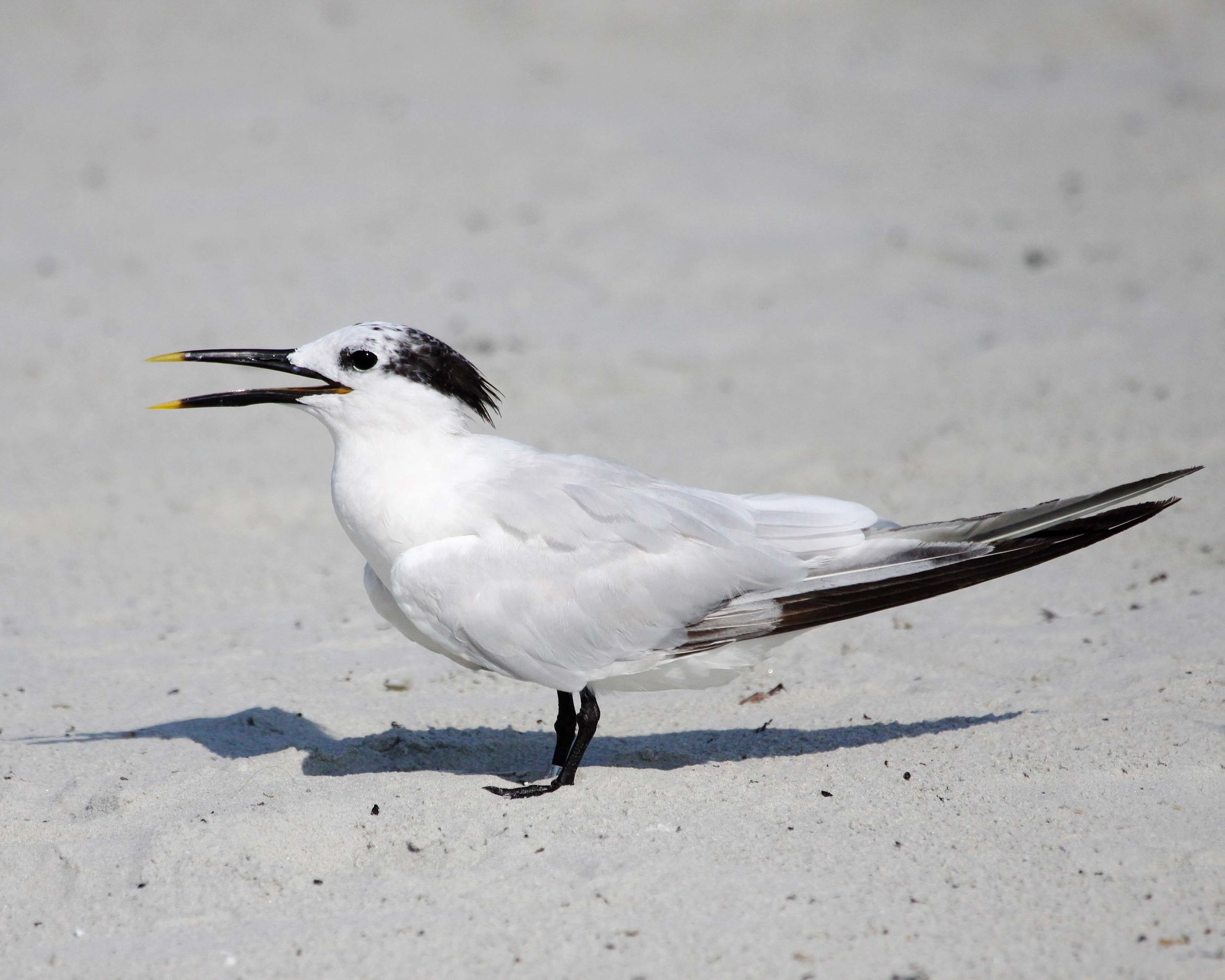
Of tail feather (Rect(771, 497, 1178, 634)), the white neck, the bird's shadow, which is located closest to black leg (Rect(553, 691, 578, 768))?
the bird's shadow

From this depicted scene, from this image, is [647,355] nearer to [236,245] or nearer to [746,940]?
[236,245]

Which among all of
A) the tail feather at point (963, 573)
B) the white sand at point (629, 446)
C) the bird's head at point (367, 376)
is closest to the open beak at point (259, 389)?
the bird's head at point (367, 376)

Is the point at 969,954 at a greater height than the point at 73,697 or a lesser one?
lesser

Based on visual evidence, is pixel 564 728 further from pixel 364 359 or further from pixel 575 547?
pixel 364 359

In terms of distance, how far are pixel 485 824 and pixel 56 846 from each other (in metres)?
1.13

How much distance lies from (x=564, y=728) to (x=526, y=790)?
0.34 m

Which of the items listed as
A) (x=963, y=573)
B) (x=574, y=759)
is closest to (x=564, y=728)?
(x=574, y=759)

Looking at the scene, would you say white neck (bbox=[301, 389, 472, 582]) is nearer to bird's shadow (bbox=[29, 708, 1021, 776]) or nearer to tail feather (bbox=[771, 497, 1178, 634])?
bird's shadow (bbox=[29, 708, 1021, 776])

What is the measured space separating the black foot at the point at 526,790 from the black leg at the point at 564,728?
218 millimetres

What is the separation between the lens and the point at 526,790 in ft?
Result: 12.0

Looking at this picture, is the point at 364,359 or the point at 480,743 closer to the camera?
the point at 364,359

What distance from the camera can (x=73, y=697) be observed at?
4590 mm

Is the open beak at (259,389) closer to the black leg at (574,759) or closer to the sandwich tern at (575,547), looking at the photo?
the sandwich tern at (575,547)

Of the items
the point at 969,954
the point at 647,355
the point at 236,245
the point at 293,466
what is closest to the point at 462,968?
the point at 969,954
